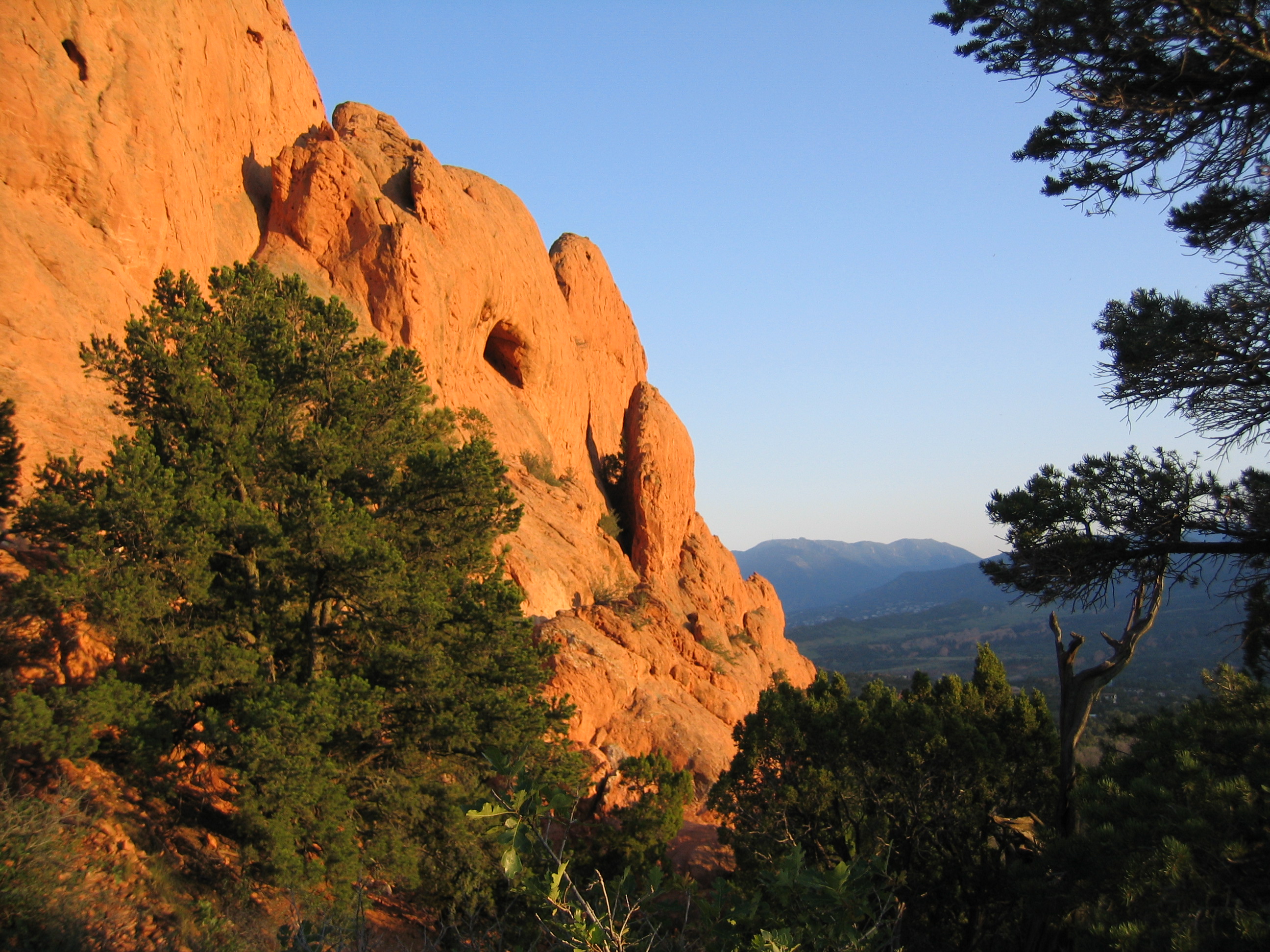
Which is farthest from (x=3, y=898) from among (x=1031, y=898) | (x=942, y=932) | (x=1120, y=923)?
(x=942, y=932)

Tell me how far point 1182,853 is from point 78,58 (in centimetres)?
2338

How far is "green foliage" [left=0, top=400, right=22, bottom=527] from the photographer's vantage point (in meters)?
11.3

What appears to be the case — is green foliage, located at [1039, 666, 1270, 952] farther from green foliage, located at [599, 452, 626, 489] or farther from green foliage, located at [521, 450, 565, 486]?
green foliage, located at [599, 452, 626, 489]

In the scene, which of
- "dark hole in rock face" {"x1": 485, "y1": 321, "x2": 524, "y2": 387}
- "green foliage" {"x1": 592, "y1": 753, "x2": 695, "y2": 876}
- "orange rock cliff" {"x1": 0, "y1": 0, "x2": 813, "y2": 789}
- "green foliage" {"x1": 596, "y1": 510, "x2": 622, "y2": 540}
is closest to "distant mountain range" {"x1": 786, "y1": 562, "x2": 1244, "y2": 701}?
"green foliage" {"x1": 592, "y1": 753, "x2": 695, "y2": 876}

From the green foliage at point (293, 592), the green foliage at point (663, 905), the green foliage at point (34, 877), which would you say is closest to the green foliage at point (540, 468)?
the green foliage at point (293, 592)

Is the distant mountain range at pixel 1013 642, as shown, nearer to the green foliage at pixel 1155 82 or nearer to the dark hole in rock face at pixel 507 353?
the green foliage at pixel 1155 82

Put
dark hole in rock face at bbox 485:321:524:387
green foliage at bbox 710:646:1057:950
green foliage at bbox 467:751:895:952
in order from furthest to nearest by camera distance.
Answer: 1. dark hole in rock face at bbox 485:321:524:387
2. green foliage at bbox 710:646:1057:950
3. green foliage at bbox 467:751:895:952

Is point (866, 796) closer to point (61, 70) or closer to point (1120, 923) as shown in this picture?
point (1120, 923)

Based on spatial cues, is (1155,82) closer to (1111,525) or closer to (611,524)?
(1111,525)

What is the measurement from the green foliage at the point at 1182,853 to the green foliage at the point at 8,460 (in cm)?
1408

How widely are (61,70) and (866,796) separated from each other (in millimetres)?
21978

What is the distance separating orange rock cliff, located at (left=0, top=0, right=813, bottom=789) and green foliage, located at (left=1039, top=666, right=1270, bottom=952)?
1452cm

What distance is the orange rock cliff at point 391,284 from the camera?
15711mm

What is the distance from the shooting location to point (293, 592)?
1173 cm
